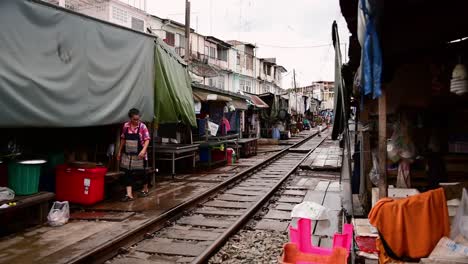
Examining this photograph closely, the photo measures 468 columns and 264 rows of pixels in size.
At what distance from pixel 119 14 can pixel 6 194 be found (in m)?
25.3

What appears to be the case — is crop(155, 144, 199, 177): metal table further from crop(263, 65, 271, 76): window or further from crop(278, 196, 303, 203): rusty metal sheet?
crop(263, 65, 271, 76): window

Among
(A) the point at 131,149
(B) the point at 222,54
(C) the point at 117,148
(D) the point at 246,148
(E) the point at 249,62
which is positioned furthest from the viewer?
(E) the point at 249,62

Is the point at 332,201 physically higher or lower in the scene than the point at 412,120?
lower

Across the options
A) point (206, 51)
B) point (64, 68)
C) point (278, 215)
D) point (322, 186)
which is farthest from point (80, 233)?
point (206, 51)

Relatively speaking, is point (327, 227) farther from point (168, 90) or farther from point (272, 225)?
point (168, 90)

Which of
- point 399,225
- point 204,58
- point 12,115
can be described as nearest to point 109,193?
point 12,115

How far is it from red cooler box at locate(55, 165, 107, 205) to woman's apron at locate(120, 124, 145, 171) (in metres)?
0.84

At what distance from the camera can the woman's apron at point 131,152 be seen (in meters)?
8.88

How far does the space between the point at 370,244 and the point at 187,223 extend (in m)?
4.18

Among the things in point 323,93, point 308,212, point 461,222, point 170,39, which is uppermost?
point 323,93

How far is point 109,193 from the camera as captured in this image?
9.46 metres

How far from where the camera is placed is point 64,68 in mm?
7051

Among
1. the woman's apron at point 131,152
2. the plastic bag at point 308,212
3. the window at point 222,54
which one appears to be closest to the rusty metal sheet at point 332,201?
the plastic bag at point 308,212

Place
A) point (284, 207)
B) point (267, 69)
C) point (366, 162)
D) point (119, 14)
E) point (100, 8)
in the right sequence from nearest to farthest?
point (366, 162)
point (284, 207)
point (100, 8)
point (119, 14)
point (267, 69)
